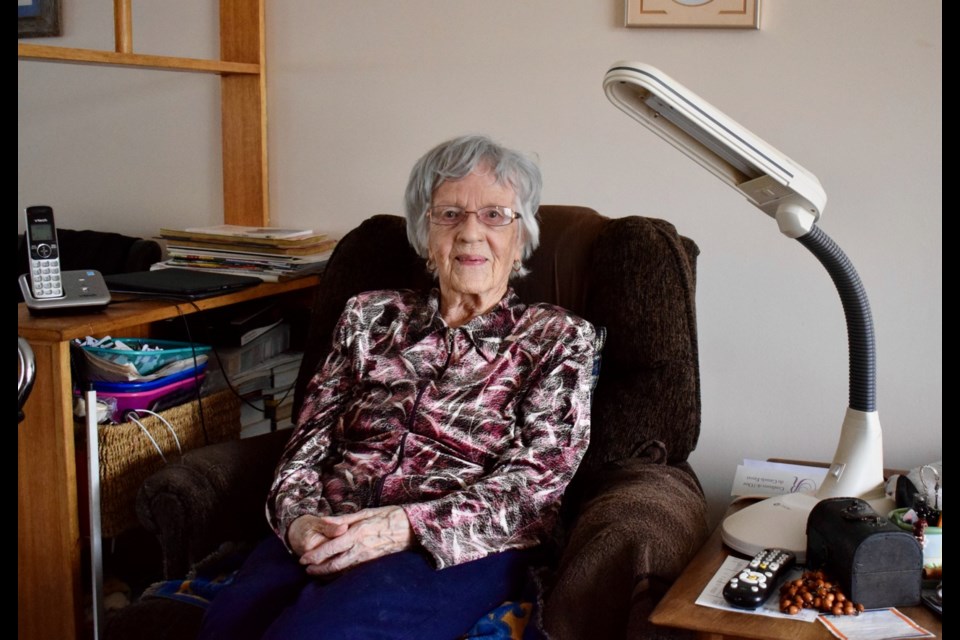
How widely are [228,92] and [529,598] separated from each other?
159 centimetres

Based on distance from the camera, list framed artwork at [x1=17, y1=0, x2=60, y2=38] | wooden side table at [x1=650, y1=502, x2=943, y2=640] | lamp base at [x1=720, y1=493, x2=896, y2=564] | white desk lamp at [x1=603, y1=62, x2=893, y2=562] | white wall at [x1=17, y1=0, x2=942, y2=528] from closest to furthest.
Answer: wooden side table at [x1=650, y1=502, x2=943, y2=640] → white desk lamp at [x1=603, y1=62, x2=893, y2=562] → lamp base at [x1=720, y1=493, x2=896, y2=564] → white wall at [x1=17, y1=0, x2=942, y2=528] → framed artwork at [x1=17, y1=0, x2=60, y2=38]

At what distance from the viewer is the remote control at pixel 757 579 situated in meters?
1.36

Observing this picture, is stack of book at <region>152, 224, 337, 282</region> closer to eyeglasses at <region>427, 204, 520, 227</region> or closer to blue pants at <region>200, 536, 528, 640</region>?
eyeglasses at <region>427, 204, 520, 227</region>

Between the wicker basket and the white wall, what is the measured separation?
667mm

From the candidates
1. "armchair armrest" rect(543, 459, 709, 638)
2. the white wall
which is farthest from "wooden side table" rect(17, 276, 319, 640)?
"armchair armrest" rect(543, 459, 709, 638)

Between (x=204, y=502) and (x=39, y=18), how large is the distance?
1735mm

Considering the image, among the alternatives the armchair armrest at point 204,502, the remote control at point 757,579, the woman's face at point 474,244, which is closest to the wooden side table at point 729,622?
the remote control at point 757,579

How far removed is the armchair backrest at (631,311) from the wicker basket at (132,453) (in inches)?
13.2

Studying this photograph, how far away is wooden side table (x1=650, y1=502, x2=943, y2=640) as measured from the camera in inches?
51.4

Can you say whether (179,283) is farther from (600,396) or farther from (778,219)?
(778,219)

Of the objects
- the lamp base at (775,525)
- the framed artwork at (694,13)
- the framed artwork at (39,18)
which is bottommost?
the lamp base at (775,525)

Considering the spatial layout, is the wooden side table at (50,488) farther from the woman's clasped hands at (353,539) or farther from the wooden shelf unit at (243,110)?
the wooden shelf unit at (243,110)

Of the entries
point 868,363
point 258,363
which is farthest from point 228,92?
point 868,363

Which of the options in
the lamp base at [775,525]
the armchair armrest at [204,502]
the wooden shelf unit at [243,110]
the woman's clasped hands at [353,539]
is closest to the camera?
the lamp base at [775,525]
